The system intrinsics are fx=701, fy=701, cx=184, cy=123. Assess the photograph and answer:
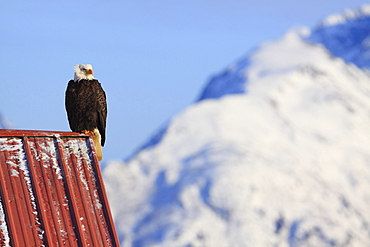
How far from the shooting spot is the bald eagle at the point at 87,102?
40.0 ft

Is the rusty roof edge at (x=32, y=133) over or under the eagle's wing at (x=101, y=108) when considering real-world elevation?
under

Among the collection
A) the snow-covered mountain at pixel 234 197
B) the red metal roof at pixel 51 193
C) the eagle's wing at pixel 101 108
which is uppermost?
the snow-covered mountain at pixel 234 197

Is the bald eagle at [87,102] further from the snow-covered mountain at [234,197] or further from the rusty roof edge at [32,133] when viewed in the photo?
the snow-covered mountain at [234,197]

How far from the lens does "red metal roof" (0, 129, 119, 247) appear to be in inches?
346

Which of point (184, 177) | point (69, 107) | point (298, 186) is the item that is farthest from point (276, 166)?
point (69, 107)

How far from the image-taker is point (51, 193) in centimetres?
942

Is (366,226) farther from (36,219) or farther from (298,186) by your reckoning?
(36,219)

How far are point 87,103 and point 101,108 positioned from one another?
282 millimetres

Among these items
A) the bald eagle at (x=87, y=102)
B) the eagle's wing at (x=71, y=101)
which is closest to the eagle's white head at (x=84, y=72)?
the bald eagle at (x=87, y=102)

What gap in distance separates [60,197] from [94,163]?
3.23ft

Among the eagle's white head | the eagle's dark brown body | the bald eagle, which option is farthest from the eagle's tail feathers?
the eagle's white head

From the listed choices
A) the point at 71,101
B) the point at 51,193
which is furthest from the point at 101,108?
the point at 51,193

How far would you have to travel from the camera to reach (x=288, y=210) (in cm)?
17200

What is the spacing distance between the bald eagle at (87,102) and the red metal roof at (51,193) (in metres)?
1.83
